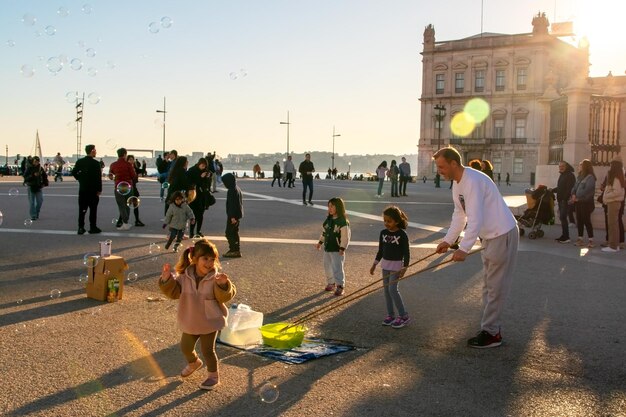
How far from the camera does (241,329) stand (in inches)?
217

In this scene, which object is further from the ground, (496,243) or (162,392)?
(496,243)

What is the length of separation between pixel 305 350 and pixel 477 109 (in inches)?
2846

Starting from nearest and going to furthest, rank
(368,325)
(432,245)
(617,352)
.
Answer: (617,352) < (368,325) < (432,245)

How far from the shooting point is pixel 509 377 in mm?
4789

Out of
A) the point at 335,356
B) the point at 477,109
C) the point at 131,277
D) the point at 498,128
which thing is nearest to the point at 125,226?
the point at 131,277

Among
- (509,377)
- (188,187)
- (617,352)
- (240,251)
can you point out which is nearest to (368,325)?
(509,377)

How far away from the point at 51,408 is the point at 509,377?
10.5 ft

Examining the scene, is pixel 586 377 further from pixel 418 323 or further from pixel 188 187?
pixel 188 187

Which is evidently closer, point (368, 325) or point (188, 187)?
point (368, 325)

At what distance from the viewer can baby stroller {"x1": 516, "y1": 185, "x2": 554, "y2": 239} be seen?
1303 centimetres

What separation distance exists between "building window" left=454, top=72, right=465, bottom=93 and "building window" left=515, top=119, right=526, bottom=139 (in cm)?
745

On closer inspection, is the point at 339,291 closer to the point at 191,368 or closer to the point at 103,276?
the point at 103,276

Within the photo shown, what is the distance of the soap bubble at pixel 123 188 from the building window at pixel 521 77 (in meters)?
65.2

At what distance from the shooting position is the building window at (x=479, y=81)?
7388 cm
